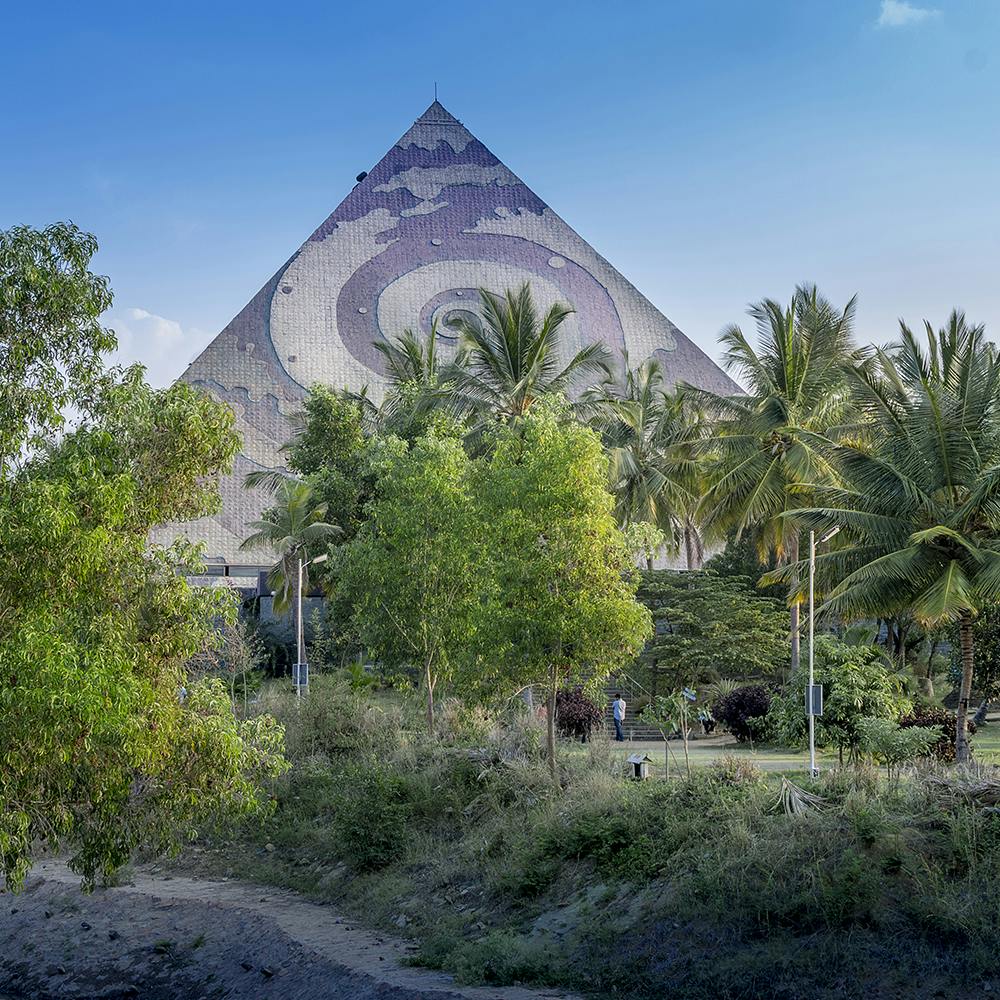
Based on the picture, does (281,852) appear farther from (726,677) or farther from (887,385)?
(726,677)

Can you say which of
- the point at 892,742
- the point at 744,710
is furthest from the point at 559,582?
the point at 744,710

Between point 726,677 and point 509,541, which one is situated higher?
point 509,541

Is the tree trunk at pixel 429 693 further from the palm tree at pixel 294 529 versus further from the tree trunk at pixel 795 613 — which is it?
the palm tree at pixel 294 529

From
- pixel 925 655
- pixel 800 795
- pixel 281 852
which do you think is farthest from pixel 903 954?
pixel 925 655

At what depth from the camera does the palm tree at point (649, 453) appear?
1412 inches

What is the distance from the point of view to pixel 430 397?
34.0 m

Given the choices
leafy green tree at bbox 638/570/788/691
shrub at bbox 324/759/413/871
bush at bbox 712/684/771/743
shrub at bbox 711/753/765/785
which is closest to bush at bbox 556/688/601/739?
bush at bbox 712/684/771/743

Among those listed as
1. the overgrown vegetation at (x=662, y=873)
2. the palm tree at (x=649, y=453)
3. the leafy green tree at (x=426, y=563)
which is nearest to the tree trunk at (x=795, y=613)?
the palm tree at (x=649, y=453)

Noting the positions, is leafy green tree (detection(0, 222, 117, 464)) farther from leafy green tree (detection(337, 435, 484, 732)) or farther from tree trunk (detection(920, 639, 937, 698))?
tree trunk (detection(920, 639, 937, 698))

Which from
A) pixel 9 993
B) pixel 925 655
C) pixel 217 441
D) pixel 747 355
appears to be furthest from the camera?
pixel 925 655

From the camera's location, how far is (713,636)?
34.5m

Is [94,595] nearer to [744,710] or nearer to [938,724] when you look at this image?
[938,724]

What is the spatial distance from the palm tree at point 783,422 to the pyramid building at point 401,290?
19344 mm

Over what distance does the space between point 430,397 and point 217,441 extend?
2325 centimetres
